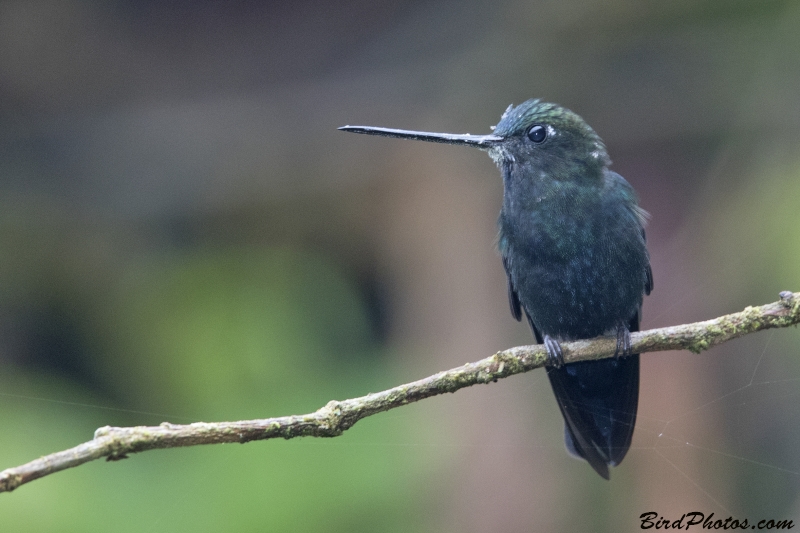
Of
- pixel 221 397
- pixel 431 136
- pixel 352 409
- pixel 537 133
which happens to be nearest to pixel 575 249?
pixel 537 133

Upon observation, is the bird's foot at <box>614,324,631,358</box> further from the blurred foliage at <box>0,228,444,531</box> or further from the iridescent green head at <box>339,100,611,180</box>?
the blurred foliage at <box>0,228,444,531</box>

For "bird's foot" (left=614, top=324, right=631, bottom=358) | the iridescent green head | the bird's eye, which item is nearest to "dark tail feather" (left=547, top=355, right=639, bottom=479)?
"bird's foot" (left=614, top=324, right=631, bottom=358)

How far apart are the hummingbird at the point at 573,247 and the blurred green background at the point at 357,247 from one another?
100cm

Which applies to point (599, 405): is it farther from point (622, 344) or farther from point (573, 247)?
point (573, 247)

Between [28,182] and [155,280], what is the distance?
49.4 inches

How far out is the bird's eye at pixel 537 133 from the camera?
277 cm

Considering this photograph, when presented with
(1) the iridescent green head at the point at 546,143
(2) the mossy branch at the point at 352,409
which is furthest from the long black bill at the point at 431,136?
(2) the mossy branch at the point at 352,409

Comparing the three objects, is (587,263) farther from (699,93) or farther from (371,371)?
(699,93)

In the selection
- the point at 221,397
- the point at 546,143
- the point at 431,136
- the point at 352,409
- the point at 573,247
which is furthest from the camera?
the point at 221,397

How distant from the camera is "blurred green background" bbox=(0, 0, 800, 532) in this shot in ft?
12.0

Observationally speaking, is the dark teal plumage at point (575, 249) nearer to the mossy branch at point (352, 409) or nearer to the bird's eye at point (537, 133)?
the bird's eye at point (537, 133)

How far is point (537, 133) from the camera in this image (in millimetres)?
2773

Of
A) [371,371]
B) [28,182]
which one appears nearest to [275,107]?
[28,182]

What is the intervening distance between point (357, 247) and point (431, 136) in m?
2.21
